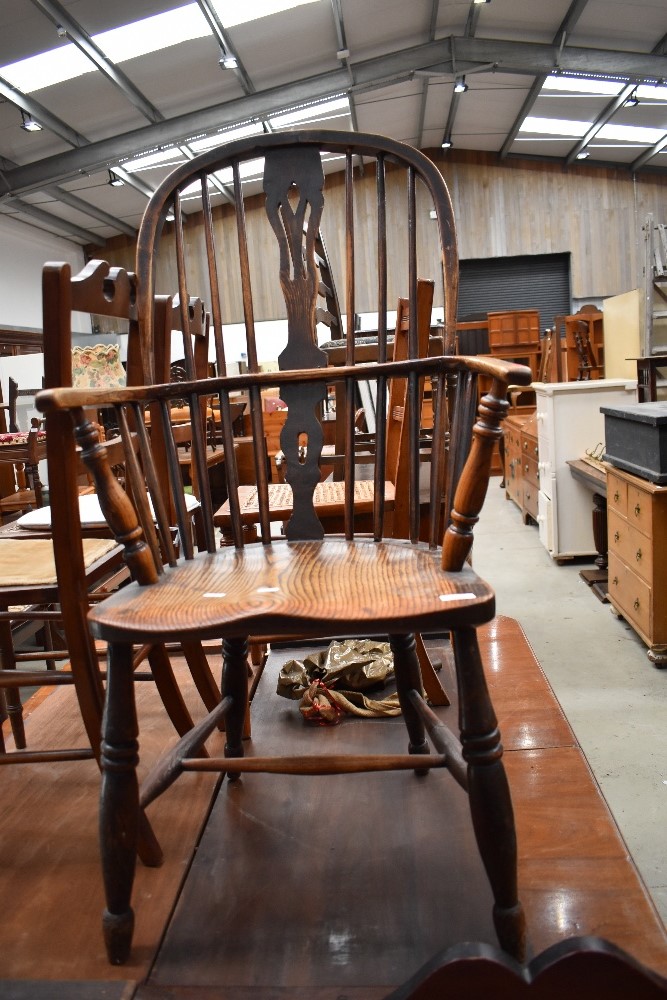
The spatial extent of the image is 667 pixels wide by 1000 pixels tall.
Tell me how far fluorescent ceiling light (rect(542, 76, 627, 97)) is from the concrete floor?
219 inches

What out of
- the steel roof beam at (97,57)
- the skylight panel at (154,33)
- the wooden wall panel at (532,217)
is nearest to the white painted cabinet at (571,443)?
the skylight panel at (154,33)

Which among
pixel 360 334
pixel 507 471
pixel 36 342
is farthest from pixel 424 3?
pixel 36 342

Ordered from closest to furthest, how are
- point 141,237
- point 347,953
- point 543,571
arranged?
point 347,953
point 141,237
point 543,571

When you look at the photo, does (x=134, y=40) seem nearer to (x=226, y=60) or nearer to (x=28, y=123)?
(x=226, y=60)

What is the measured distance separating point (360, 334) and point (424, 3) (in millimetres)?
5251

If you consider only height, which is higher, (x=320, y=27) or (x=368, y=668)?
(x=320, y=27)

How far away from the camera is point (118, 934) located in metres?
0.96

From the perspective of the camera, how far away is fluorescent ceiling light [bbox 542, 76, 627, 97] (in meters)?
7.62

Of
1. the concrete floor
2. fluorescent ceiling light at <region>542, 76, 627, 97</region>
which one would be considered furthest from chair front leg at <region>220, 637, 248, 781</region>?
fluorescent ceiling light at <region>542, 76, 627, 97</region>

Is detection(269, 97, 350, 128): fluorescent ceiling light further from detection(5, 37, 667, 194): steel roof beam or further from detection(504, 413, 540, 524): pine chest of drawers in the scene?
detection(504, 413, 540, 524): pine chest of drawers

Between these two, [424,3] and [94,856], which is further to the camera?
[424,3]

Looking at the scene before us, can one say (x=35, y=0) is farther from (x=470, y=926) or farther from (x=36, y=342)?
(x=470, y=926)

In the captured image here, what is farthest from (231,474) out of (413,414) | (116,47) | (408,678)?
(116,47)

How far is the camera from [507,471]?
6.35 meters
